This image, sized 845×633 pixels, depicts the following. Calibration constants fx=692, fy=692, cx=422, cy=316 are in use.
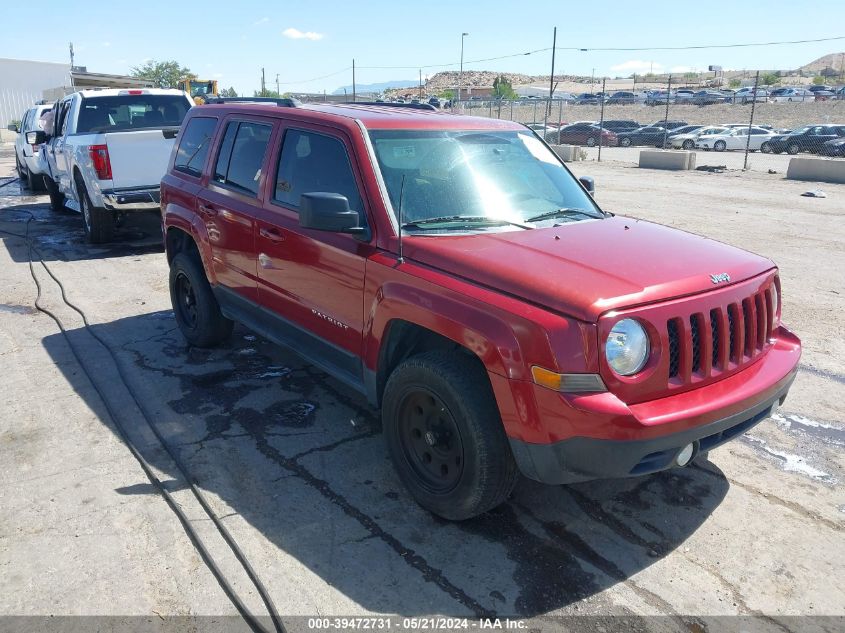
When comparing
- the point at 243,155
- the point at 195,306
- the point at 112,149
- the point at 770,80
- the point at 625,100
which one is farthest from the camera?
the point at 770,80

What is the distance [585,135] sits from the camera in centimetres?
3725

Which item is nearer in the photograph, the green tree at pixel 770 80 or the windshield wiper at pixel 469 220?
the windshield wiper at pixel 469 220

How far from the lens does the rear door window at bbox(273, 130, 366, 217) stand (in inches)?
154

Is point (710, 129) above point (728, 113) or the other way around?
the other way around

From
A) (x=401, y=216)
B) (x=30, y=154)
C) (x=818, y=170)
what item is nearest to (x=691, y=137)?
(x=818, y=170)

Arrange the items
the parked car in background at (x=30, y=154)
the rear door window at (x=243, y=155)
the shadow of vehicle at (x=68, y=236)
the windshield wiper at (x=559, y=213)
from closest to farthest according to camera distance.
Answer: the windshield wiper at (x=559, y=213)
the rear door window at (x=243, y=155)
the shadow of vehicle at (x=68, y=236)
the parked car in background at (x=30, y=154)

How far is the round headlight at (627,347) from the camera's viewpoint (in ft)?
9.21

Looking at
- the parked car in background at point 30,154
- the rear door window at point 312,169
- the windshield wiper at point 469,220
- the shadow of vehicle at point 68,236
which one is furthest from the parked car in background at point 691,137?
the windshield wiper at point 469,220

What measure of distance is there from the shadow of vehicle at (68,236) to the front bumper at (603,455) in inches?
322

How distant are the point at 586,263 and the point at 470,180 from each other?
1.04 meters

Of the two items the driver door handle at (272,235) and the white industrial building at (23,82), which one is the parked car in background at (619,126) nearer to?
the white industrial building at (23,82)

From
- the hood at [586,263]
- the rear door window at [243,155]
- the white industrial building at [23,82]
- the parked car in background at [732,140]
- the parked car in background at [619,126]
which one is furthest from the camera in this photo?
the white industrial building at [23,82]

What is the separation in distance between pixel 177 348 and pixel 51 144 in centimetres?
806

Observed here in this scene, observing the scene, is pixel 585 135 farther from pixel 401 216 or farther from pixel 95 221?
pixel 401 216
